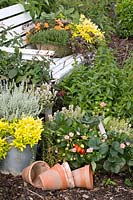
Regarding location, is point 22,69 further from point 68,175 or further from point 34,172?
point 68,175

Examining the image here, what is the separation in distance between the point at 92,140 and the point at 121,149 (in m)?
0.24

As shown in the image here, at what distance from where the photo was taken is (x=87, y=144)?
14.2 feet

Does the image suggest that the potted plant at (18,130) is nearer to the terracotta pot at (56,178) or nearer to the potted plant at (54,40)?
the terracotta pot at (56,178)

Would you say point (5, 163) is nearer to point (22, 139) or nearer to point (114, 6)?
point (22, 139)

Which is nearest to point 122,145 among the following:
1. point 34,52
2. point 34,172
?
point 34,172

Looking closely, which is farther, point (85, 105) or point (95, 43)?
point (95, 43)

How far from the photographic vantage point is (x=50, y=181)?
414cm

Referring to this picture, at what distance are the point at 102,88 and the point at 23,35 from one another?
5.81 ft

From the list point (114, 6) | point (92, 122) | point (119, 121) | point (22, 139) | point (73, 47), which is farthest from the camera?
point (114, 6)

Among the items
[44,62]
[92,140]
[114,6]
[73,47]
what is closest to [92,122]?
[92,140]

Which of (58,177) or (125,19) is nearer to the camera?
(58,177)

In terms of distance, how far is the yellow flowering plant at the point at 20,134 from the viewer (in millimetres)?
4121

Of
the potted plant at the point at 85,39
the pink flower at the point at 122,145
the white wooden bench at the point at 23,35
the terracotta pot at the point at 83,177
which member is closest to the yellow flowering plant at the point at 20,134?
the terracotta pot at the point at 83,177

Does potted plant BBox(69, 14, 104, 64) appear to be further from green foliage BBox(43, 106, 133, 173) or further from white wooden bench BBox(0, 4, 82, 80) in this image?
green foliage BBox(43, 106, 133, 173)
